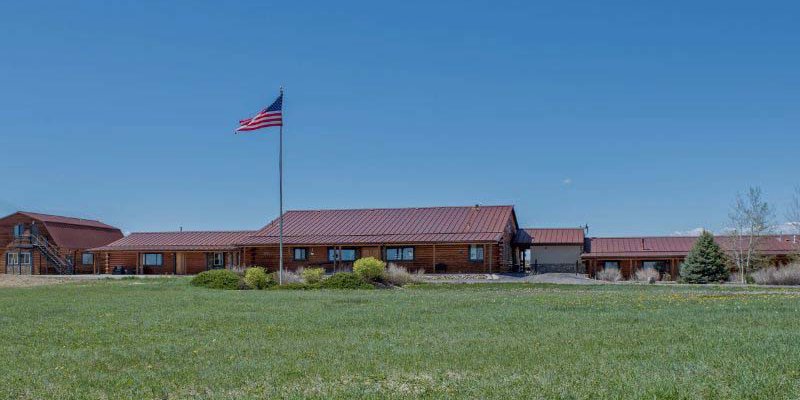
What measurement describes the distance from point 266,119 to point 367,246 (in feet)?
67.4

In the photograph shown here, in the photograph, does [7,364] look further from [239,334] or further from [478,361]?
[478,361]

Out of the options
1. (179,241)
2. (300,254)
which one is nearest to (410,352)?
(300,254)

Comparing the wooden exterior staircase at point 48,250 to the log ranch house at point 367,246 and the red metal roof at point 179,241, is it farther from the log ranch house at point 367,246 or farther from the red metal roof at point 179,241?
the red metal roof at point 179,241

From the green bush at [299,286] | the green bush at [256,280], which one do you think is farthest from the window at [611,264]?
the green bush at [256,280]

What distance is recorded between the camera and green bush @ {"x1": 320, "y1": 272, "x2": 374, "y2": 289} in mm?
33500

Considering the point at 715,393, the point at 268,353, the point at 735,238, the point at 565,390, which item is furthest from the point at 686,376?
the point at 735,238

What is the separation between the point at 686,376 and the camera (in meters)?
8.98

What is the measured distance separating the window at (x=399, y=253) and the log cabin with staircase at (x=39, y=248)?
26.6 meters

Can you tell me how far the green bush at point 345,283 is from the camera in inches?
1319

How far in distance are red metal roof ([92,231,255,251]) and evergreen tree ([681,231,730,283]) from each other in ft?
106

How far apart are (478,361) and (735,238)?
154ft

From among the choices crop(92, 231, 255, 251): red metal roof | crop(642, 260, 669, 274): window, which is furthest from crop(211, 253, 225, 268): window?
crop(642, 260, 669, 274): window

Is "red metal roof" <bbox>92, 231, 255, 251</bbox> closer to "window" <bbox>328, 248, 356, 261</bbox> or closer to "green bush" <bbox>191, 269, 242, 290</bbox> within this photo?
"window" <bbox>328, 248, 356, 261</bbox>

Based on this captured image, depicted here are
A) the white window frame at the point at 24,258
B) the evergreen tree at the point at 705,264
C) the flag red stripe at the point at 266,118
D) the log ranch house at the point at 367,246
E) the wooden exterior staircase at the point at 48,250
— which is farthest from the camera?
the white window frame at the point at 24,258
